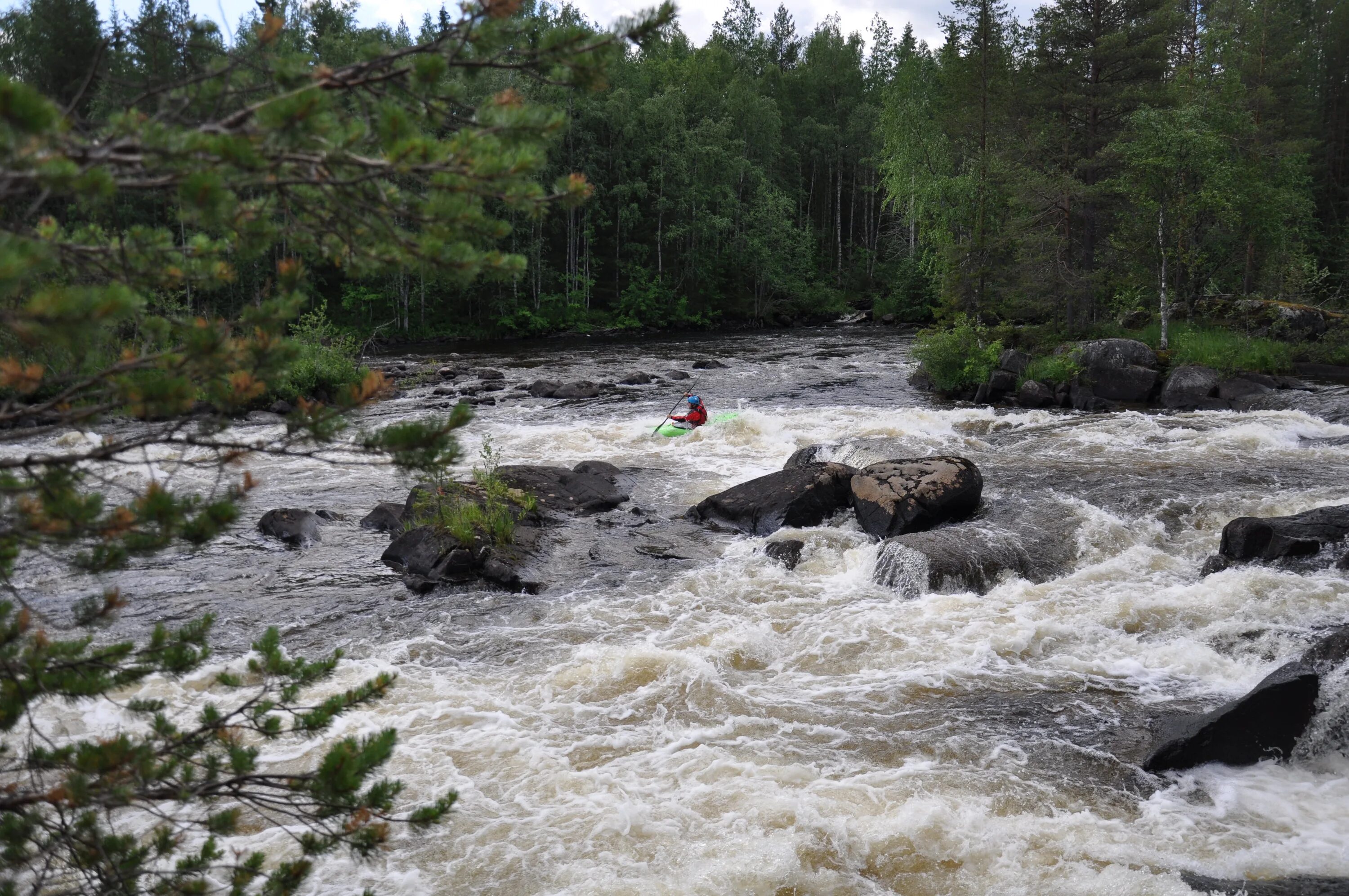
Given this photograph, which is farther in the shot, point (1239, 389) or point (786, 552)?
point (1239, 389)

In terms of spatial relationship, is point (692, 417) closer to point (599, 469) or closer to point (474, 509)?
point (599, 469)

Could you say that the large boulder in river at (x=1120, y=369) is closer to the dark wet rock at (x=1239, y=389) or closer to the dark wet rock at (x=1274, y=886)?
the dark wet rock at (x=1239, y=389)

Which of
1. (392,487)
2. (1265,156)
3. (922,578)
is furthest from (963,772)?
(1265,156)

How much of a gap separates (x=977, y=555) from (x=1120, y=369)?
13510mm

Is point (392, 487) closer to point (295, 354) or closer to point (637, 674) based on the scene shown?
point (637, 674)

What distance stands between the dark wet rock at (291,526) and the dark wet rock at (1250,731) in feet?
33.0

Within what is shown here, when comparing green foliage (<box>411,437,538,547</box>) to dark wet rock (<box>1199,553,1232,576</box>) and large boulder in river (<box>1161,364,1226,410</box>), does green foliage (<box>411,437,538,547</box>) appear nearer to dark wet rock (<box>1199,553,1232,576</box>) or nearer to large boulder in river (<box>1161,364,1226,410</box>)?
dark wet rock (<box>1199,553,1232,576</box>)

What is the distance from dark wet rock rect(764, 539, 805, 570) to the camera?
11070mm

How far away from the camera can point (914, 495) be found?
476 inches

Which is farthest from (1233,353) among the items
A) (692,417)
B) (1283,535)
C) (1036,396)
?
(1283,535)

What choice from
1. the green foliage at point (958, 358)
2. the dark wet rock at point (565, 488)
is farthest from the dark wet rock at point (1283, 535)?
the green foliage at point (958, 358)

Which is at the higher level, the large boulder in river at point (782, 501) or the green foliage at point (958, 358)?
the green foliage at point (958, 358)

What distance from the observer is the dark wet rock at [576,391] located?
24156mm

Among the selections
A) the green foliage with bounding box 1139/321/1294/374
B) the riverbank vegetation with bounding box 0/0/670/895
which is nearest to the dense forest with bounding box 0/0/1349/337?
the riverbank vegetation with bounding box 0/0/670/895
